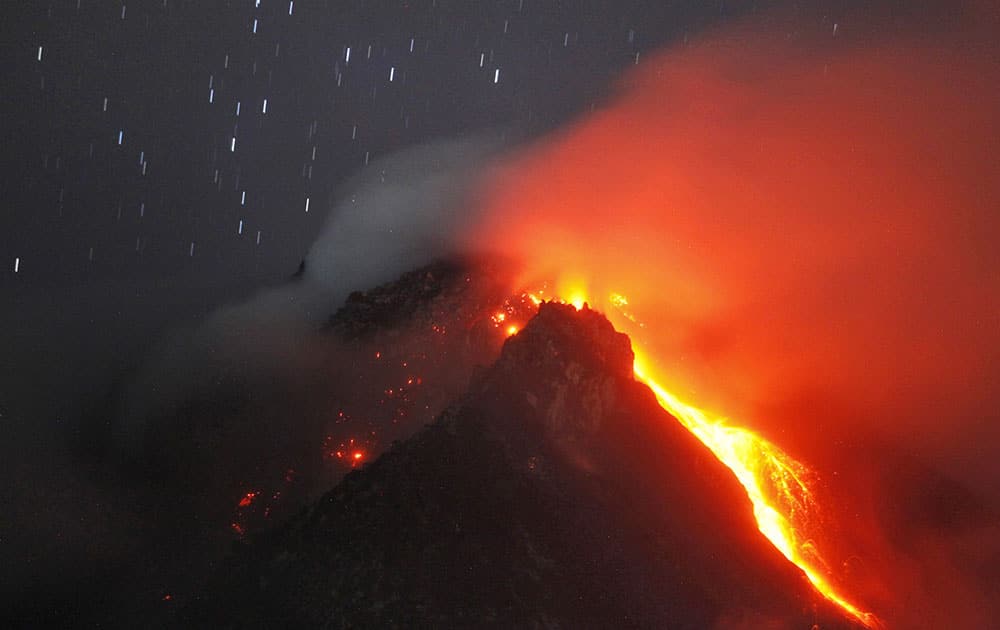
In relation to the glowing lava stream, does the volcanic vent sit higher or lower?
higher

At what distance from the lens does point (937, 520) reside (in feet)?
288

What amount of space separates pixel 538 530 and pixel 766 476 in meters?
32.9

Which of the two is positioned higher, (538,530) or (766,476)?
(538,530)

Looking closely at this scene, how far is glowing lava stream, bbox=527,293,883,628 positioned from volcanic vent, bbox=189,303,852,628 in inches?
325

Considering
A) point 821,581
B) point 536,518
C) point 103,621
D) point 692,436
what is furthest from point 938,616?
point 103,621

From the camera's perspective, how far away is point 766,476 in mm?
72812

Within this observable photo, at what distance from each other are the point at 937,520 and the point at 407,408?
6692 cm

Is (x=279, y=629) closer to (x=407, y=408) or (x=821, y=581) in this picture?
(x=407, y=408)

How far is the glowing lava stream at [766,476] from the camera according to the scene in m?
64.6

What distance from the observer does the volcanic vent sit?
45.3m

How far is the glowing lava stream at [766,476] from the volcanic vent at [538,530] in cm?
825

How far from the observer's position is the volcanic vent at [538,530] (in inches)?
1785

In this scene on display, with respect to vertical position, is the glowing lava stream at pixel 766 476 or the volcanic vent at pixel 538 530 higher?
the volcanic vent at pixel 538 530

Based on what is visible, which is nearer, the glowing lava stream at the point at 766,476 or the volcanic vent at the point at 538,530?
the volcanic vent at the point at 538,530
